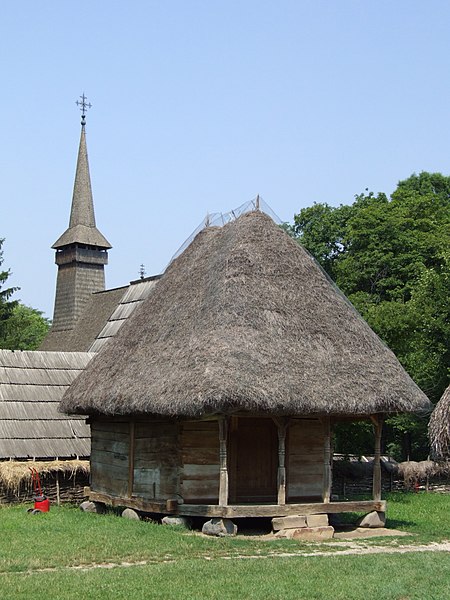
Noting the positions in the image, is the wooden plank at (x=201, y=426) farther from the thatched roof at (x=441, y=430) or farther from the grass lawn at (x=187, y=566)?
the thatched roof at (x=441, y=430)

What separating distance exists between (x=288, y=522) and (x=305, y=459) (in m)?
2.08

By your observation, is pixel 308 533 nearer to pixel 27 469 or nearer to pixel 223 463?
pixel 223 463

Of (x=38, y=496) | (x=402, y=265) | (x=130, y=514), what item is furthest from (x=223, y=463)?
(x=402, y=265)

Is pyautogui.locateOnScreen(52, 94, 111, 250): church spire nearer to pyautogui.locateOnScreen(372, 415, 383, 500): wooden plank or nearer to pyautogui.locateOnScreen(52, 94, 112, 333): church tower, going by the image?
pyautogui.locateOnScreen(52, 94, 112, 333): church tower

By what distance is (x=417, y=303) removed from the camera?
95.8 ft

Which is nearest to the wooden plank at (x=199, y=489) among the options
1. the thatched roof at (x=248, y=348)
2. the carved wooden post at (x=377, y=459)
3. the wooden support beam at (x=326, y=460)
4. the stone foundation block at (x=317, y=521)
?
the thatched roof at (x=248, y=348)

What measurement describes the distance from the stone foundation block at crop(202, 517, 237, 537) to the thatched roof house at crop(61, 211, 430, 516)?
270 mm

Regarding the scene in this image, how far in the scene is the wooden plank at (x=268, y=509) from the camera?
639 inches

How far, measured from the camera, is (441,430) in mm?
18875

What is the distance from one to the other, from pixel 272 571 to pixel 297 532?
390 cm

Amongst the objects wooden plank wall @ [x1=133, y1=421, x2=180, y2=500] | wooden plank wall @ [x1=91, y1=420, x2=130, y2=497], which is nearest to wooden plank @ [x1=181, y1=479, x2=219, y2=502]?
wooden plank wall @ [x1=133, y1=421, x2=180, y2=500]

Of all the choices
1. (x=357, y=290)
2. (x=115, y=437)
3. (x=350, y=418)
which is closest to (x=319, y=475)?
(x=350, y=418)

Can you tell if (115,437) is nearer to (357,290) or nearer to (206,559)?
(206,559)

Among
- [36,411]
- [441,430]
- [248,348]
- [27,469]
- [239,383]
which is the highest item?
[248,348]
